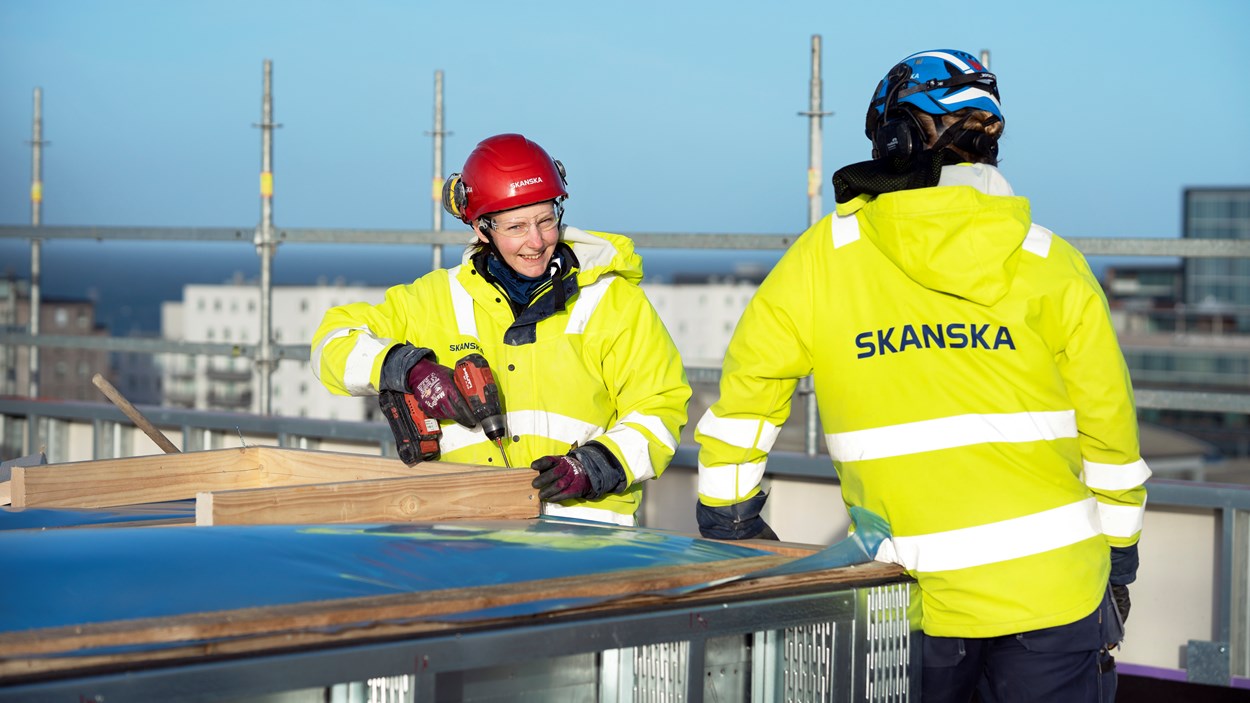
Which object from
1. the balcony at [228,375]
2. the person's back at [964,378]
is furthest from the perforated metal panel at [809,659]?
the balcony at [228,375]

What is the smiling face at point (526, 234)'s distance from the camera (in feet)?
11.5

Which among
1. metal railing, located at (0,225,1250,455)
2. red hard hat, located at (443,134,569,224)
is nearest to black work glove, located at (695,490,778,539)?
red hard hat, located at (443,134,569,224)

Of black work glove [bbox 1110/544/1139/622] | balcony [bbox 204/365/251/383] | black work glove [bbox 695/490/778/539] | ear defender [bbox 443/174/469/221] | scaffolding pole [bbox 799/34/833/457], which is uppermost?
scaffolding pole [bbox 799/34/833/457]

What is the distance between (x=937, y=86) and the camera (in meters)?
2.59

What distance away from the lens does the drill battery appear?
11.0ft

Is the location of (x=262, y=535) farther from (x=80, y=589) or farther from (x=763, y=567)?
(x=763, y=567)

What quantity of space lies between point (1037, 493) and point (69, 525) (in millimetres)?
1795

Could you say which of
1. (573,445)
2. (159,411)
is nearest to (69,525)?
(573,445)

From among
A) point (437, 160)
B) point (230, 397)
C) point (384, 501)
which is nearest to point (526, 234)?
point (384, 501)

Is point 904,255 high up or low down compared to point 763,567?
up

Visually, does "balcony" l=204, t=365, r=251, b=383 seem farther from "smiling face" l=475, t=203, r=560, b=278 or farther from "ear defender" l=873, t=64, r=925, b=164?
"ear defender" l=873, t=64, r=925, b=164

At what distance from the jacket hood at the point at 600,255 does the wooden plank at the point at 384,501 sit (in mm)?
704

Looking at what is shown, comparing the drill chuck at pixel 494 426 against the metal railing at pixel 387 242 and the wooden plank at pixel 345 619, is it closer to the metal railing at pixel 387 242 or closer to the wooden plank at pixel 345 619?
the wooden plank at pixel 345 619

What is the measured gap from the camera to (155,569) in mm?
1985
